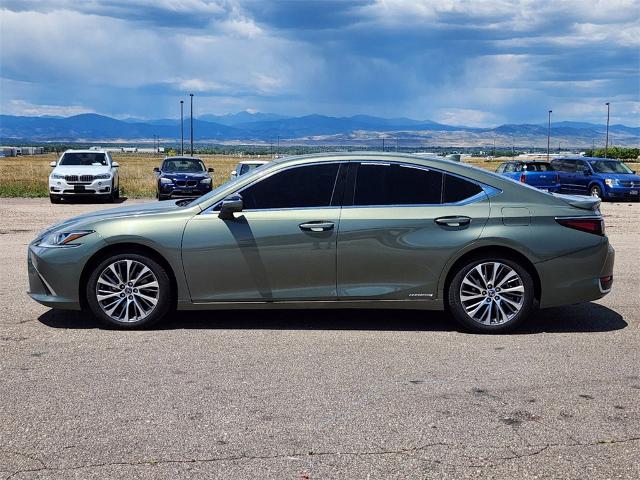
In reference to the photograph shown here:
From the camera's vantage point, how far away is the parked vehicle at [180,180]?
88.7ft

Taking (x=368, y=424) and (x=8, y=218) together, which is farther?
(x=8, y=218)

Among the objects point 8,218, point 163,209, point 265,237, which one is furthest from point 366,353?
point 8,218

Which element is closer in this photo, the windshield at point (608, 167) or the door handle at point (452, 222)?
the door handle at point (452, 222)

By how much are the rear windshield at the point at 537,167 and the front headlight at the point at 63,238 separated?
26.3 m

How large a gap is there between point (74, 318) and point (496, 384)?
13.1 ft

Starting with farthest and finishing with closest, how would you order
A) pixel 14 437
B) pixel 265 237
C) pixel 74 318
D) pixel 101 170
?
pixel 101 170 < pixel 74 318 < pixel 265 237 < pixel 14 437

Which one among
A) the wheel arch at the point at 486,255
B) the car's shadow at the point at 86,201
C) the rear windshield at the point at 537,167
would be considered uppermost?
the rear windshield at the point at 537,167

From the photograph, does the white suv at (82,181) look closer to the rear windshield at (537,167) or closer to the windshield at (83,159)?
the windshield at (83,159)

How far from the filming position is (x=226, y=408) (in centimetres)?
484

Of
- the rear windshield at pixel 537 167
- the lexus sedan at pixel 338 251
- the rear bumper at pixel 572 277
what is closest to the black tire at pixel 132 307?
the lexus sedan at pixel 338 251

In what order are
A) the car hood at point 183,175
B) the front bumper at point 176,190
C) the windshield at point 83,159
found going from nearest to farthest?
the windshield at point 83,159
the front bumper at point 176,190
the car hood at point 183,175

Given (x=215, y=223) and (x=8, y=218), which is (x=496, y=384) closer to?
(x=215, y=223)

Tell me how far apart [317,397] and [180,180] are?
22.8 m

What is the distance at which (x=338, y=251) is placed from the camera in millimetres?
6746
